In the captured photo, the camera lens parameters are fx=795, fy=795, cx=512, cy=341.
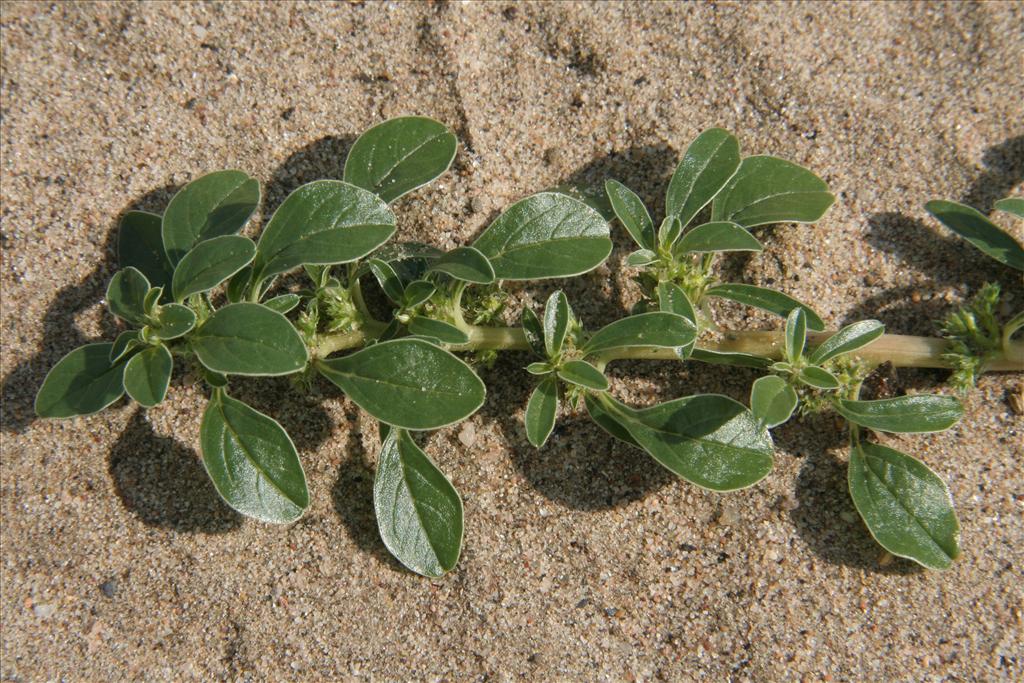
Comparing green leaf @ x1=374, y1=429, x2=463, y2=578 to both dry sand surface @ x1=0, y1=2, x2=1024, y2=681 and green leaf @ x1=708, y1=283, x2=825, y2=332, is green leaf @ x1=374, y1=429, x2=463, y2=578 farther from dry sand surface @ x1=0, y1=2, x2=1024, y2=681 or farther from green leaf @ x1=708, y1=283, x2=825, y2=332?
green leaf @ x1=708, y1=283, x2=825, y2=332

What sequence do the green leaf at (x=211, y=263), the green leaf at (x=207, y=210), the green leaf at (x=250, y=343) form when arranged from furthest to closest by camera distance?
the green leaf at (x=207, y=210) → the green leaf at (x=211, y=263) → the green leaf at (x=250, y=343)

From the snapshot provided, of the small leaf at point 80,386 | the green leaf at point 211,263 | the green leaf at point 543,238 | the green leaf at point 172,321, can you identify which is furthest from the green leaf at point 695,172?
the small leaf at point 80,386

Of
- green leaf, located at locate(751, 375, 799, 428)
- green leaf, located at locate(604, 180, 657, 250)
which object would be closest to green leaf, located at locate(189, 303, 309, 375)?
green leaf, located at locate(604, 180, 657, 250)

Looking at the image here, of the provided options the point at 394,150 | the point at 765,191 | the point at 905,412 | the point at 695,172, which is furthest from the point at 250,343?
the point at 905,412

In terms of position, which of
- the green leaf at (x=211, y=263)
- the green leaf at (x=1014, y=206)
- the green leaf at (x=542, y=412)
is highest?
the green leaf at (x=1014, y=206)

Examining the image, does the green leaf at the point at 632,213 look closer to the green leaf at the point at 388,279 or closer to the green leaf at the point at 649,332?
the green leaf at the point at 649,332

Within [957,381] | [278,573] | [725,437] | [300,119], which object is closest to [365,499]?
[278,573]

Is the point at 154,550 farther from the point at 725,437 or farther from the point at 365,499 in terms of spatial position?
the point at 725,437
